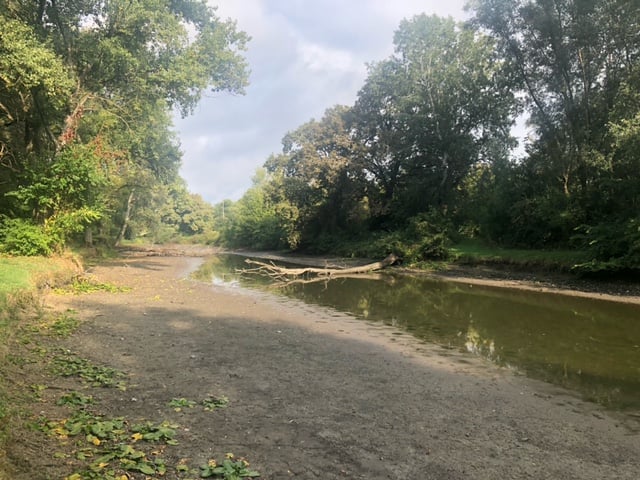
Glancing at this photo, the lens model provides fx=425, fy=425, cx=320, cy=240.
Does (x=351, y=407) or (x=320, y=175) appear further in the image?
(x=320, y=175)

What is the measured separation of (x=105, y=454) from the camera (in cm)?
420

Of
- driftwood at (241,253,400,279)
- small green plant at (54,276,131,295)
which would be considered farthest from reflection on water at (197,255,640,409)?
small green plant at (54,276,131,295)

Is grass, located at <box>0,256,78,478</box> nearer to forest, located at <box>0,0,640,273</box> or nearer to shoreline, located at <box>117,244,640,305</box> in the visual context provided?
forest, located at <box>0,0,640,273</box>

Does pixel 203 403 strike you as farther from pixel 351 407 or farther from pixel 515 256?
pixel 515 256

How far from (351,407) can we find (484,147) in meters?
37.3

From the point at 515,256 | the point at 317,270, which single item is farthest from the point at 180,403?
the point at 515,256

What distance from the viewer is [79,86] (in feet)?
69.5

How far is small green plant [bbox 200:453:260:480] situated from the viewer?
13.6 feet

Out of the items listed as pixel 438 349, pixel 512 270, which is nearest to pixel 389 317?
pixel 438 349

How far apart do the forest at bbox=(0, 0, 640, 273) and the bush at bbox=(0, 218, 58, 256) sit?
0.23 feet

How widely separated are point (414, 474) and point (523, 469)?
1300mm

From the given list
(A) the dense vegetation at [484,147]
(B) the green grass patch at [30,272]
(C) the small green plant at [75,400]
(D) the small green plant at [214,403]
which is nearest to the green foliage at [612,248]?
(A) the dense vegetation at [484,147]

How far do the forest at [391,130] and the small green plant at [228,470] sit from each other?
55.3 feet

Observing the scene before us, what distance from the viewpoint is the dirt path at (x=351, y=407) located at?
15.8ft
